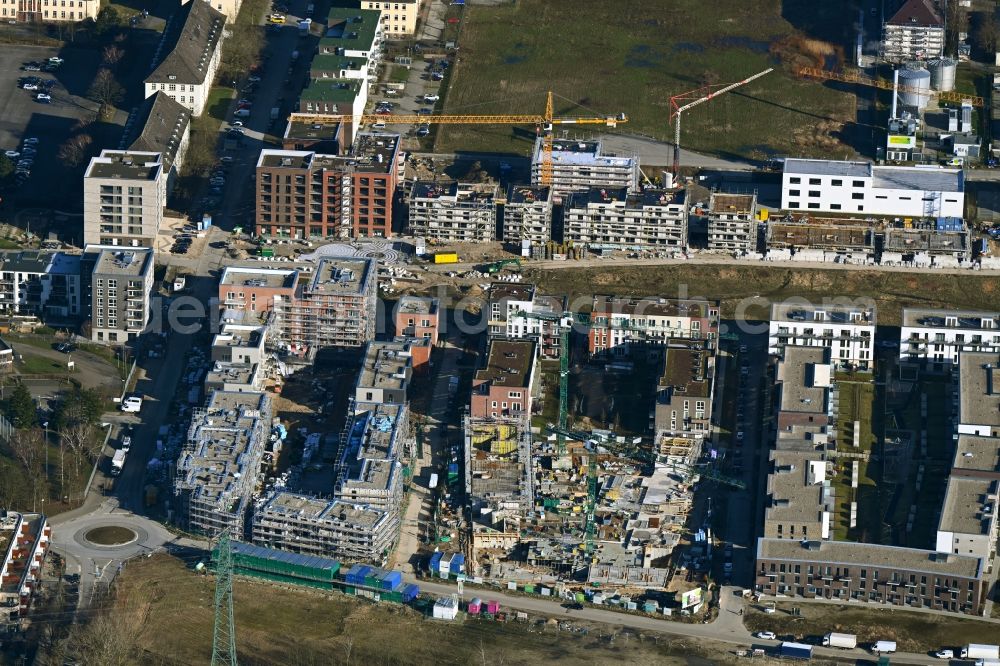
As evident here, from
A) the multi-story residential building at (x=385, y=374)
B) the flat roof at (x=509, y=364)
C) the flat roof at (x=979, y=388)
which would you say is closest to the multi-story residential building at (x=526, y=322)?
the flat roof at (x=509, y=364)

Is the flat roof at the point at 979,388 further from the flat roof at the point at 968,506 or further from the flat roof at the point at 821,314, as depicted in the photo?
the flat roof at the point at 968,506

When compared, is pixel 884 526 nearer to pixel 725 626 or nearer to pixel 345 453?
pixel 725 626

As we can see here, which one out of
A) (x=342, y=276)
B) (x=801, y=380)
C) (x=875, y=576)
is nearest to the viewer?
(x=875, y=576)

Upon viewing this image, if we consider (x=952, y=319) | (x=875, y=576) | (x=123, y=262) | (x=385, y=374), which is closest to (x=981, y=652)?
(x=875, y=576)

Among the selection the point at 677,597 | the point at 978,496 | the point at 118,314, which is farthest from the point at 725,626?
the point at 118,314

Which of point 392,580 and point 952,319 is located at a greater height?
point 952,319

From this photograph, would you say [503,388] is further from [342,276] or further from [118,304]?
[118,304]
